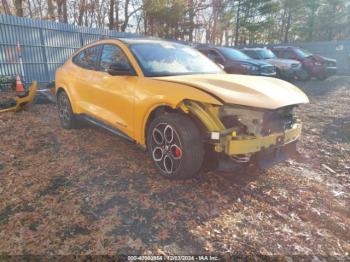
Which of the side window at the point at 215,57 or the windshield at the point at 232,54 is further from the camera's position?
the side window at the point at 215,57

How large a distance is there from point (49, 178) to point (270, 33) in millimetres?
40627

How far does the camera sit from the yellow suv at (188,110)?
9.53 feet

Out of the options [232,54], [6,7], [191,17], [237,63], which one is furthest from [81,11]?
[237,63]

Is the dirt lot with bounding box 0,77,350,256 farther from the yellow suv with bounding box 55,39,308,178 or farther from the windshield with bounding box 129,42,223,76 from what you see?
the windshield with bounding box 129,42,223,76

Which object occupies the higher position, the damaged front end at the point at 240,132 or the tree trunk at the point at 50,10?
the tree trunk at the point at 50,10

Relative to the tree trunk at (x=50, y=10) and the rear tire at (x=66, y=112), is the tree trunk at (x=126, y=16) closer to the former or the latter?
the tree trunk at (x=50, y=10)

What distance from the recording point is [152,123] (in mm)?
3352

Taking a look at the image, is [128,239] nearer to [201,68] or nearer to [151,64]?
[151,64]

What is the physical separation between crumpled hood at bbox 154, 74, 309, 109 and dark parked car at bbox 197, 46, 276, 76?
696 cm

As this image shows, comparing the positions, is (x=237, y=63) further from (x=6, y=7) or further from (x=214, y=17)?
(x=214, y=17)

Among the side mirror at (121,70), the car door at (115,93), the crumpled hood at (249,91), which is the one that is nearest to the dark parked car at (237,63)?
the car door at (115,93)

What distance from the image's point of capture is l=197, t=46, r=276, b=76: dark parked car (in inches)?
399

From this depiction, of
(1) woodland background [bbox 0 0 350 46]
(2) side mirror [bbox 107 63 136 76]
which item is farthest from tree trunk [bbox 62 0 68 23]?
(2) side mirror [bbox 107 63 136 76]

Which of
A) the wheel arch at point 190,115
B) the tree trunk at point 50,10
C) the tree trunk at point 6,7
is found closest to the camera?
the wheel arch at point 190,115
